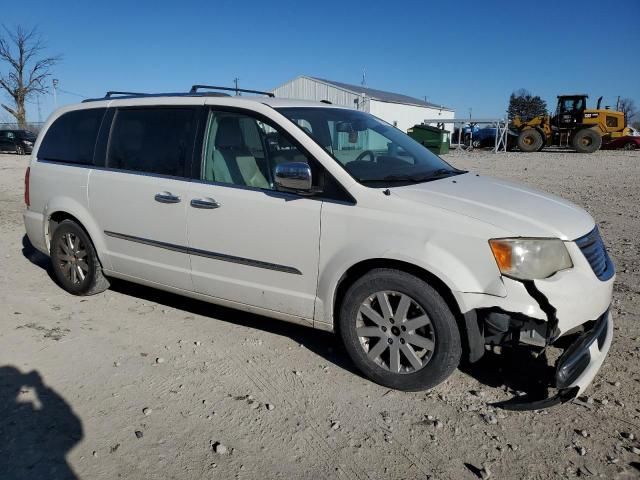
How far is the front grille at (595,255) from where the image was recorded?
2.95 m

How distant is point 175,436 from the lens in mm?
2742

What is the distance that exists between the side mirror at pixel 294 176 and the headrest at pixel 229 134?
72 centimetres

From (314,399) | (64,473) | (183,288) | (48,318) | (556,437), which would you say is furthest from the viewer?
(48,318)

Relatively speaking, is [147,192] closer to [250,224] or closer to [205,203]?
[205,203]

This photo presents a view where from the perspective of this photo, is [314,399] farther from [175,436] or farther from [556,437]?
[556,437]

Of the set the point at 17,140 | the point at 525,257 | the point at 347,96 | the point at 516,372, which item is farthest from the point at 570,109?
the point at 17,140

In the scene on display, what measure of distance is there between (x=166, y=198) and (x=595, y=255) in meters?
2.95

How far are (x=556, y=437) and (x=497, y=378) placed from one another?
0.64 m

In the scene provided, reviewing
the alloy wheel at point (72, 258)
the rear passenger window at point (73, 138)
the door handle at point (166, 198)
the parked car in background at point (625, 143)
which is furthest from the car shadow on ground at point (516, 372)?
the parked car in background at point (625, 143)

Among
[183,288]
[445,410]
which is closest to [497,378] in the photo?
[445,410]

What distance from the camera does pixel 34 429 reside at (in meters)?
2.75

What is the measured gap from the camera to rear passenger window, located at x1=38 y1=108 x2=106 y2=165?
4535 millimetres

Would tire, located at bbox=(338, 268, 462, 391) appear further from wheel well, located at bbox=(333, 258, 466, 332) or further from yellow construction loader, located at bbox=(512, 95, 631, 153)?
yellow construction loader, located at bbox=(512, 95, 631, 153)

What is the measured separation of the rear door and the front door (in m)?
0.17
